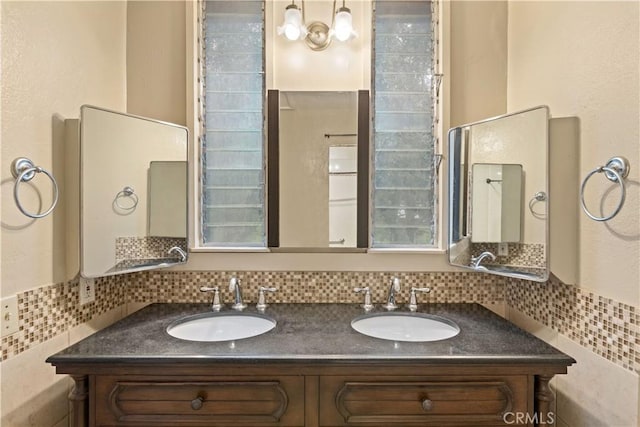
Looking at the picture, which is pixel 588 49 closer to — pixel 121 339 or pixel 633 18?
pixel 633 18

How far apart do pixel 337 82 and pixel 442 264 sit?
1.03m

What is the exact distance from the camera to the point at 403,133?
1.71 m

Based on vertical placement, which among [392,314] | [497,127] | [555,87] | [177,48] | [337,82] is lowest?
[392,314]

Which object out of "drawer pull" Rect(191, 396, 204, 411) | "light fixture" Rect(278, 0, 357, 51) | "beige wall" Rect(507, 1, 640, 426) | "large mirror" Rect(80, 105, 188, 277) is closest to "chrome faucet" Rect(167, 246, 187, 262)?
"large mirror" Rect(80, 105, 188, 277)

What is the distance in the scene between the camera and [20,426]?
111 centimetres

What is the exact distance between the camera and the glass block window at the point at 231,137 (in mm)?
1722

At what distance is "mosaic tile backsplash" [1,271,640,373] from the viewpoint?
1.08 meters

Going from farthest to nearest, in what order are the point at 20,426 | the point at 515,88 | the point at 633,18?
the point at 515,88, the point at 20,426, the point at 633,18

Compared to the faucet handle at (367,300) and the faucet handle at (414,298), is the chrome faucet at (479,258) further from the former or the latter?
the faucet handle at (367,300)

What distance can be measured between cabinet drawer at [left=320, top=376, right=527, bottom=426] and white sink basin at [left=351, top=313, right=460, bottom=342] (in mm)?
356

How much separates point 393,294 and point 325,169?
669 millimetres

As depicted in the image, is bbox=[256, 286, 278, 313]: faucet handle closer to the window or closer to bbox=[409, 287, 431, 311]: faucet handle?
the window

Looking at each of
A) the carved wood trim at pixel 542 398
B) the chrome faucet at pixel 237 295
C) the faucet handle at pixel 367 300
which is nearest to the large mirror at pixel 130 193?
the chrome faucet at pixel 237 295

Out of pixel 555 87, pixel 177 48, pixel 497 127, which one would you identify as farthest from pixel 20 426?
pixel 555 87
